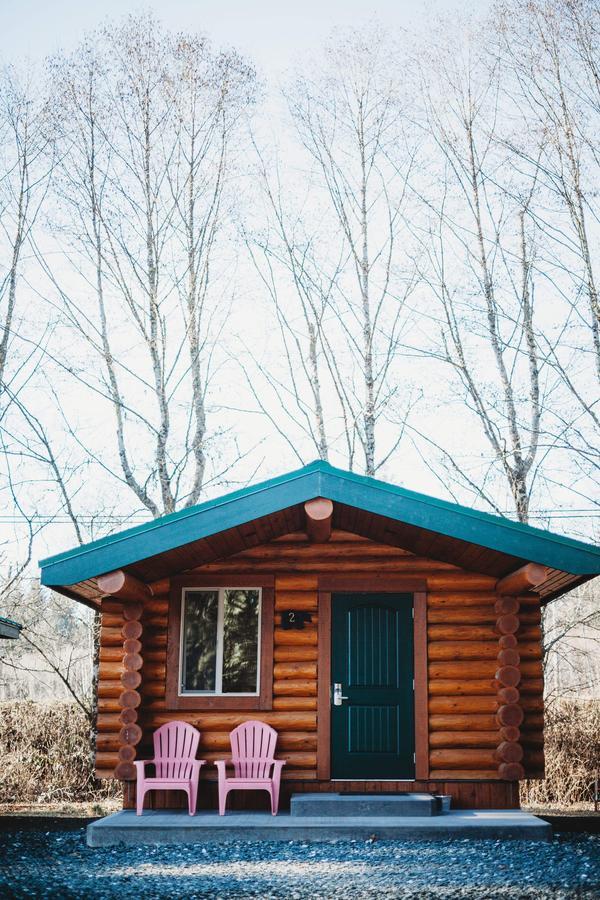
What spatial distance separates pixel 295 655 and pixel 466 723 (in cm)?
177

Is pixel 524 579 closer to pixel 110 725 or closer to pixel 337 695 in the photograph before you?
pixel 337 695

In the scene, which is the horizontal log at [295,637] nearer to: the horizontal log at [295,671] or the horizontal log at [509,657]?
the horizontal log at [295,671]

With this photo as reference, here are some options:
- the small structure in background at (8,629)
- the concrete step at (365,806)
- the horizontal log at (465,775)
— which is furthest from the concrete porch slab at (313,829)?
the small structure in background at (8,629)

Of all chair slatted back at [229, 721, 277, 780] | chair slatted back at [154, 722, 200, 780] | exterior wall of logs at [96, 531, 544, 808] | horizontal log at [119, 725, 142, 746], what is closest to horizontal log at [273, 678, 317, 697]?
exterior wall of logs at [96, 531, 544, 808]

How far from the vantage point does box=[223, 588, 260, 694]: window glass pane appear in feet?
28.6

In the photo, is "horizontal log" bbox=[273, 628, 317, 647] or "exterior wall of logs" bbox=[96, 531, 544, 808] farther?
"horizontal log" bbox=[273, 628, 317, 647]

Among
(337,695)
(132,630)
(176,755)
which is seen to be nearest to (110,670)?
(132,630)

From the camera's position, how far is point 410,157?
16797 millimetres

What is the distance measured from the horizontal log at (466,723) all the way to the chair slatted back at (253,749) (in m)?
1.58

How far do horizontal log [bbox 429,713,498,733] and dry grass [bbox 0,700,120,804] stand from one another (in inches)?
233

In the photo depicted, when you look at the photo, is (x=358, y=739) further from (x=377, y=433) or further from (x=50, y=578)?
(x=377, y=433)

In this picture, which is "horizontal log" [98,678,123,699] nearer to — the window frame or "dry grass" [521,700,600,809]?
the window frame

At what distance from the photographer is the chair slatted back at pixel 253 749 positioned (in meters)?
8.41

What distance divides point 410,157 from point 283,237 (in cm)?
285
